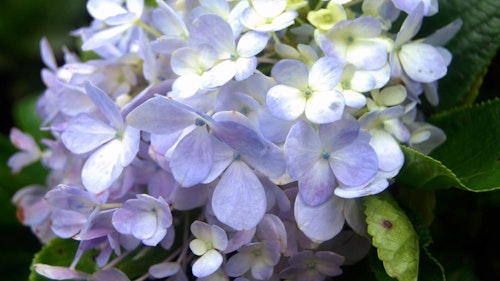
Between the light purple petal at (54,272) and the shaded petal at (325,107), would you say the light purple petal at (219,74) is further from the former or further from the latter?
the light purple petal at (54,272)

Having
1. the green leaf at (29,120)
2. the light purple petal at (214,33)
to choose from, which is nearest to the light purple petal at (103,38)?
the light purple petal at (214,33)

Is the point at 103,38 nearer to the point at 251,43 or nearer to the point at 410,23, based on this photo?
the point at 251,43

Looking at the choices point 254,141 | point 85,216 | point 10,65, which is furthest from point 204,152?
point 10,65

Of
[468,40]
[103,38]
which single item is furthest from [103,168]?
[468,40]

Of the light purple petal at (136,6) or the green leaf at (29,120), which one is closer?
the light purple petal at (136,6)

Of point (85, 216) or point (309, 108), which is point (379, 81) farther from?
point (85, 216)

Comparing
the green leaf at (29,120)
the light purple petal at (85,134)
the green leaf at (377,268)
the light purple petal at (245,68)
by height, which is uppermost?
the light purple petal at (245,68)

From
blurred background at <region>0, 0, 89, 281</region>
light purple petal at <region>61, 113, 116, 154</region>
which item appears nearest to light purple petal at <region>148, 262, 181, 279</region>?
light purple petal at <region>61, 113, 116, 154</region>

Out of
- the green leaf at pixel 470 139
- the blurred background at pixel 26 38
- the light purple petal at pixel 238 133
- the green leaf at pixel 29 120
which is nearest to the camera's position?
the light purple petal at pixel 238 133
